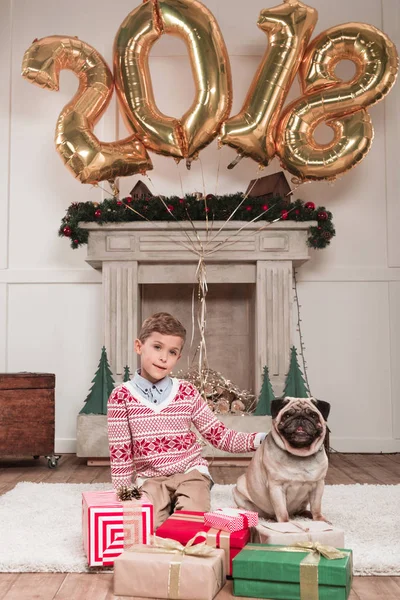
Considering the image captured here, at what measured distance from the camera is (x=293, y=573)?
71.2 inches

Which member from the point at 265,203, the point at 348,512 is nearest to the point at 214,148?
the point at 265,203

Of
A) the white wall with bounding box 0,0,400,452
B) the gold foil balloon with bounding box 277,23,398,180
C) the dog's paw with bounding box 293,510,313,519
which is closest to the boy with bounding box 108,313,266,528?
the dog's paw with bounding box 293,510,313,519

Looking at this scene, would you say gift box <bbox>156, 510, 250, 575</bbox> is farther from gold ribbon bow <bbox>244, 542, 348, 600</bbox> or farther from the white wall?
the white wall

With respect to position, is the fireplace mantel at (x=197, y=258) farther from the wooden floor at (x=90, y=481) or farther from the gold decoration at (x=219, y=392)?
the wooden floor at (x=90, y=481)

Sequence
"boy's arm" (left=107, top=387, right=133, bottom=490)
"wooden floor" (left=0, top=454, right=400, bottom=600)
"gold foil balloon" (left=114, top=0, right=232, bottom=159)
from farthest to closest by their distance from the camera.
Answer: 1. "gold foil balloon" (left=114, top=0, right=232, bottom=159)
2. "boy's arm" (left=107, top=387, right=133, bottom=490)
3. "wooden floor" (left=0, top=454, right=400, bottom=600)

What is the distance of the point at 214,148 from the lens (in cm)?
516

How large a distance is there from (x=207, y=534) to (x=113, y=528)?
0.29 meters

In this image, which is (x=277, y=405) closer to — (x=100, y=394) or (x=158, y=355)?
(x=158, y=355)

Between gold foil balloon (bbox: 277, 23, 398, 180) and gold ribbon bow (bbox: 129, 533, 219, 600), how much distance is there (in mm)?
2985

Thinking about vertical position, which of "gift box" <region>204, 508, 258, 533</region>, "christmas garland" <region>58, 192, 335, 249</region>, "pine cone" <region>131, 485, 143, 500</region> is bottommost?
"gift box" <region>204, 508, 258, 533</region>

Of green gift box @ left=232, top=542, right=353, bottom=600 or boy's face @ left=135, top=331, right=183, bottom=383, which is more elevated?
boy's face @ left=135, top=331, right=183, bottom=383

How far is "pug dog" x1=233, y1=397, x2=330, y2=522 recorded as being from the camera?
2418mm

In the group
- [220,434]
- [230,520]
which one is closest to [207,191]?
[220,434]

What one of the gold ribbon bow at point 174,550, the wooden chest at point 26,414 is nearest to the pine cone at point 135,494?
the gold ribbon bow at point 174,550
